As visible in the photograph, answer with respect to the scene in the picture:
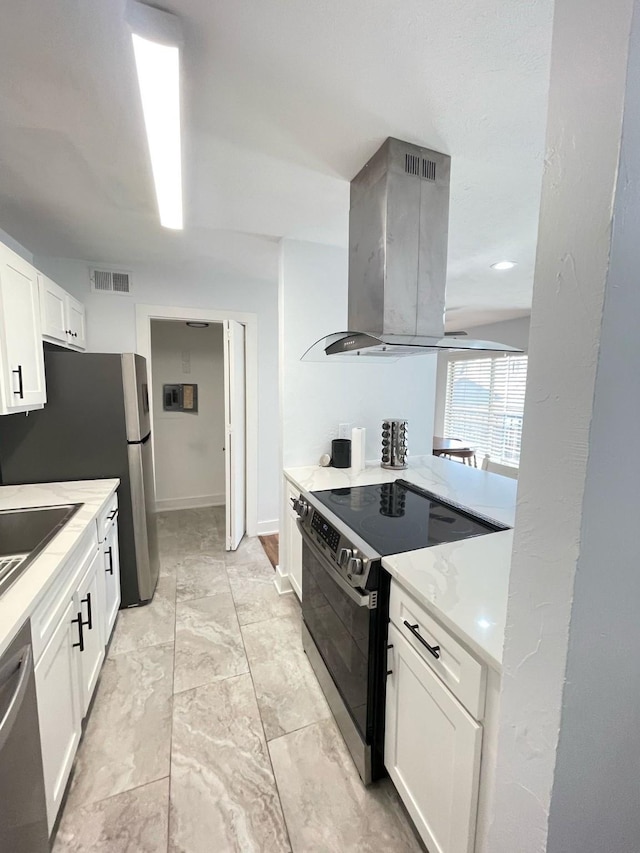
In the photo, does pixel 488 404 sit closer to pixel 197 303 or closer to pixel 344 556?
pixel 197 303

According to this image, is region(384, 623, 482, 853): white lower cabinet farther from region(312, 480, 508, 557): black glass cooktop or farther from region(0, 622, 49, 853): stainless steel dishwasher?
region(0, 622, 49, 853): stainless steel dishwasher

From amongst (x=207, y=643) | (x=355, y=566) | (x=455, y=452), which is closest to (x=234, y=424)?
(x=207, y=643)

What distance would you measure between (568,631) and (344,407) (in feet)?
6.99

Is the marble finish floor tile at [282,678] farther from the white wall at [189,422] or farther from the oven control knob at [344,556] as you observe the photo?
the white wall at [189,422]

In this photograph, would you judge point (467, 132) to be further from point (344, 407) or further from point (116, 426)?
point (116, 426)

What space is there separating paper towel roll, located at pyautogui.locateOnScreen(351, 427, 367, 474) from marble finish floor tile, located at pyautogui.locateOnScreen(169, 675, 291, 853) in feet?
4.45

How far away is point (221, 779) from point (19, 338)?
210 cm

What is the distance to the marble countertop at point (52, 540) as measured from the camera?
990 millimetres

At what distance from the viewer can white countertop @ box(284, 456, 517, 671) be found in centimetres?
90

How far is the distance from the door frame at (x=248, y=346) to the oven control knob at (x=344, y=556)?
7.23 ft

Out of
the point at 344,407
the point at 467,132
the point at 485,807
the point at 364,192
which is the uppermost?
the point at 467,132

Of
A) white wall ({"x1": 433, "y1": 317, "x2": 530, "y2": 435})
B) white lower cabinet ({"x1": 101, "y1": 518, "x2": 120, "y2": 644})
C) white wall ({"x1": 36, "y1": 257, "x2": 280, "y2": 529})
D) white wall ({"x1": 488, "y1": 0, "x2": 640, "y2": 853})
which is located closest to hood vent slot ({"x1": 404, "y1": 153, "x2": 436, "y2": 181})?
white wall ({"x1": 488, "y1": 0, "x2": 640, "y2": 853})

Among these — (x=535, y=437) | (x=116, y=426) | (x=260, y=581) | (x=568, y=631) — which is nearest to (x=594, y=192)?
(x=535, y=437)

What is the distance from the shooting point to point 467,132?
1.38 metres
